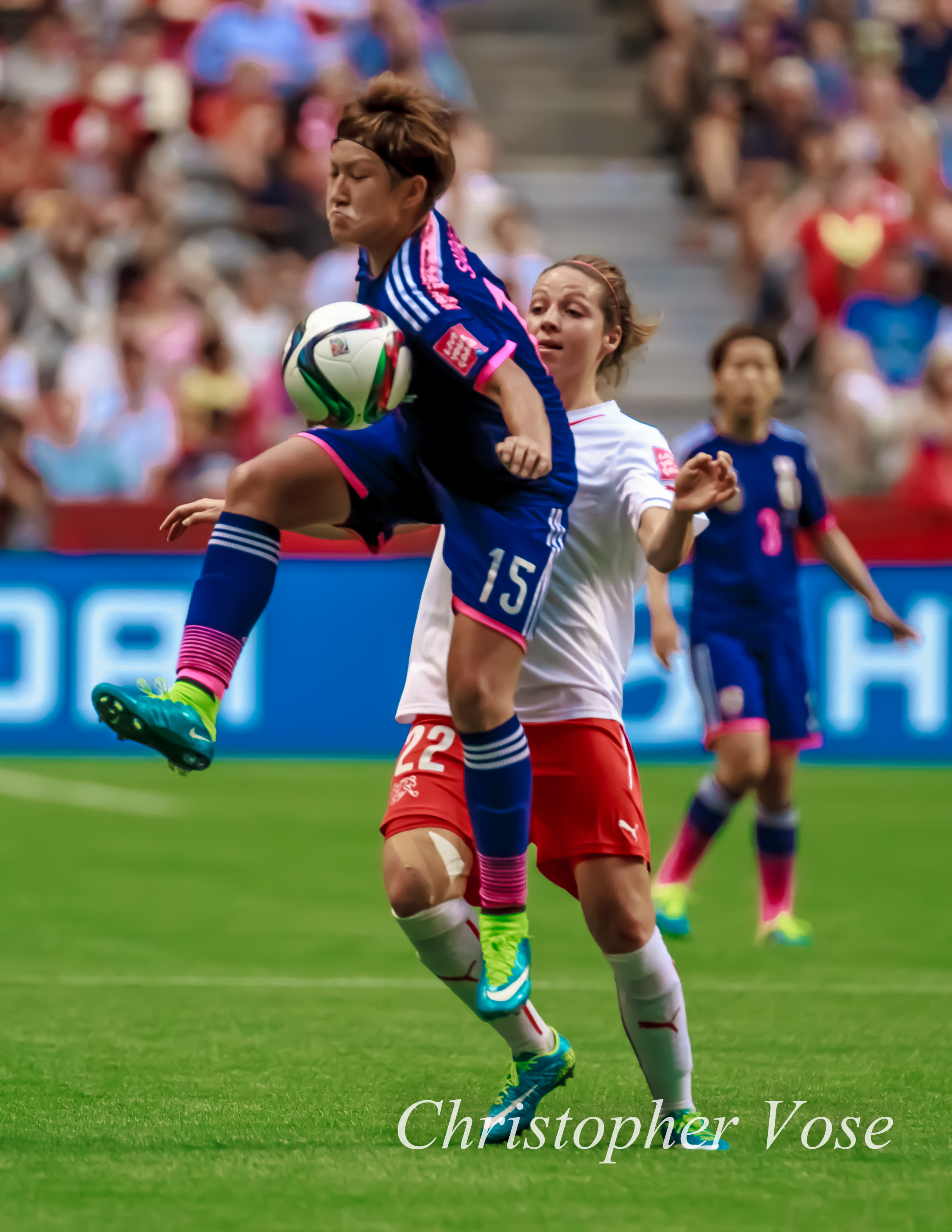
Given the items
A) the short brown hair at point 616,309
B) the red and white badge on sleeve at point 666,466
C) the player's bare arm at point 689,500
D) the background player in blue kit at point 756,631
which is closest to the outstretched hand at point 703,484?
the player's bare arm at point 689,500

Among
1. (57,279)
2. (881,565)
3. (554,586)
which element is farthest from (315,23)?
(554,586)

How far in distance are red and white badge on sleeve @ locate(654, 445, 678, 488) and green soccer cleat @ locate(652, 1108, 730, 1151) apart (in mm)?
1380

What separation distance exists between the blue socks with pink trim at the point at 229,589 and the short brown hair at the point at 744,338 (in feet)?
12.4

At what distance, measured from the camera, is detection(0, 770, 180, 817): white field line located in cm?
1094

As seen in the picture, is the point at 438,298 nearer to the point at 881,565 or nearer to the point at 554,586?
the point at 554,586

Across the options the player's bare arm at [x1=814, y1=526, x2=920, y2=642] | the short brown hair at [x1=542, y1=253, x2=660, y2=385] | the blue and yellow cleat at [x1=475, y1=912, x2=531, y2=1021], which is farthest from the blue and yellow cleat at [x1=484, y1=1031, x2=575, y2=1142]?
the player's bare arm at [x1=814, y1=526, x2=920, y2=642]

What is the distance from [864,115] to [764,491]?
11.3m

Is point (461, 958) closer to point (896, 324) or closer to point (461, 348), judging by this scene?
point (461, 348)

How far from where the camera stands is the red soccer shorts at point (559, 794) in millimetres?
4500

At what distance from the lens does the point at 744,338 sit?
783 cm

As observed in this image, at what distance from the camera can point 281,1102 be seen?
495 cm

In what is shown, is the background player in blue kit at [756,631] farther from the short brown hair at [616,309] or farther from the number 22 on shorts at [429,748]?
the number 22 on shorts at [429,748]

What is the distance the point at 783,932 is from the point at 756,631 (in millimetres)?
1119

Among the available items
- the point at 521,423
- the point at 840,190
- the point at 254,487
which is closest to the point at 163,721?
the point at 254,487
